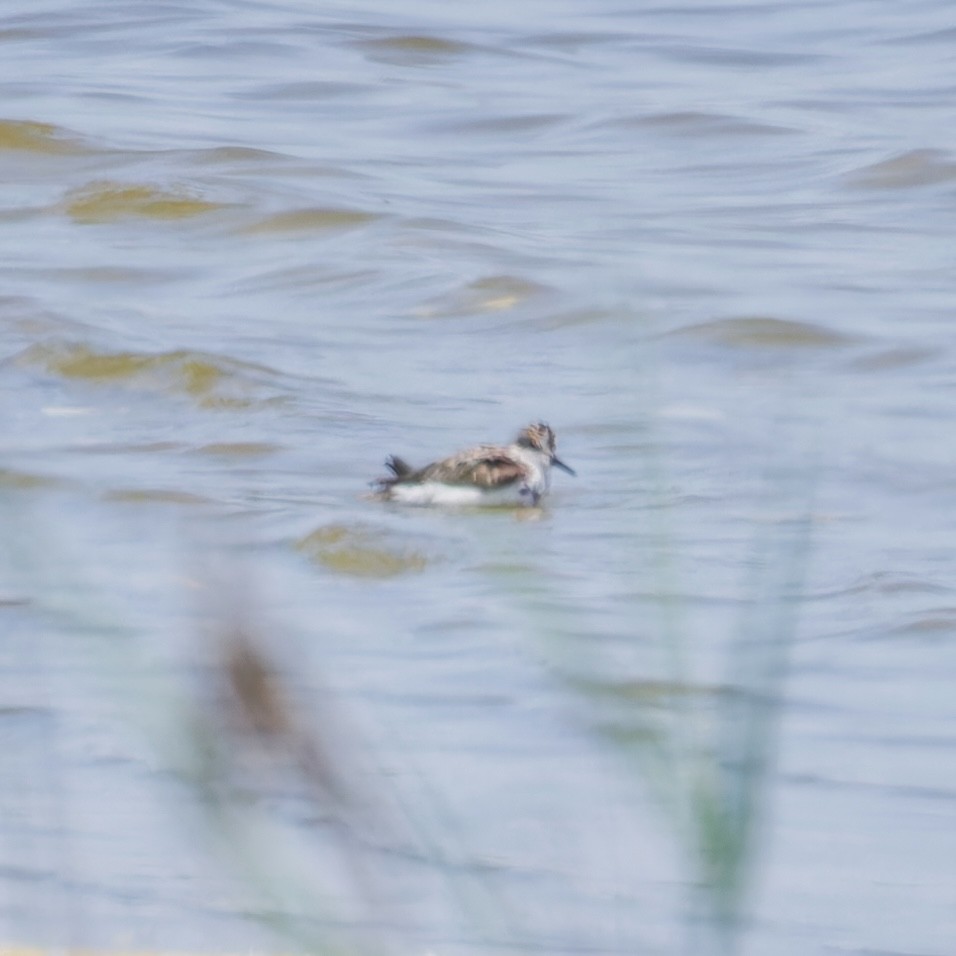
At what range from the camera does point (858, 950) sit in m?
3.58

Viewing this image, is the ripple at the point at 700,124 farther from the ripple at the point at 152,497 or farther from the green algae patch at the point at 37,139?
the ripple at the point at 152,497

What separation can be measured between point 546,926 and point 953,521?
12.4ft

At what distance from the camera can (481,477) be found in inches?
298

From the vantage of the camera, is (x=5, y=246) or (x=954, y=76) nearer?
(x=5, y=246)

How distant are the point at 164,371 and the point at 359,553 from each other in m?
2.75

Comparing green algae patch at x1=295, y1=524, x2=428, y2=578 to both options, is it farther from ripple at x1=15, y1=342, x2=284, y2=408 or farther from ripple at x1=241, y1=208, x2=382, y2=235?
ripple at x1=241, y1=208, x2=382, y2=235

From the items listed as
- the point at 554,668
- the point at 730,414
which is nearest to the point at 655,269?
the point at 730,414

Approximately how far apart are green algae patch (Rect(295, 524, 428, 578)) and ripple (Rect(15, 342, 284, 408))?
6.64 ft

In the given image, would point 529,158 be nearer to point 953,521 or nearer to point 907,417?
point 907,417

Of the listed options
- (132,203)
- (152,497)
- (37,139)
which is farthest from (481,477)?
(37,139)

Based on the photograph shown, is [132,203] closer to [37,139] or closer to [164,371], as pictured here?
[37,139]

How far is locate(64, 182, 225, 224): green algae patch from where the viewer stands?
12.4m

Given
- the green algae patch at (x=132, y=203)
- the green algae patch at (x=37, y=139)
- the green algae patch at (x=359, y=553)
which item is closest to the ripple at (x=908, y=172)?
the green algae patch at (x=132, y=203)

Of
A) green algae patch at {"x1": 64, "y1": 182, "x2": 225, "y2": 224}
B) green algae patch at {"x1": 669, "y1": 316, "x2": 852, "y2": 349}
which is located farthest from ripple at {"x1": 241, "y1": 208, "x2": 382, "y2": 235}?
green algae patch at {"x1": 669, "y1": 316, "x2": 852, "y2": 349}
